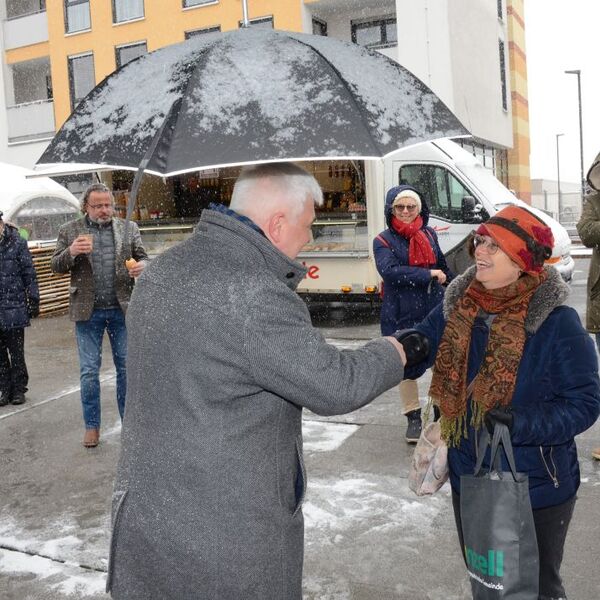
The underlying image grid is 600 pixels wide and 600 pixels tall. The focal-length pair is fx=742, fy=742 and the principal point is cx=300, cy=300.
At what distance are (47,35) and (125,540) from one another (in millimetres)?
24637

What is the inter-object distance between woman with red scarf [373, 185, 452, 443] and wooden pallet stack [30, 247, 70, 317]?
358 inches

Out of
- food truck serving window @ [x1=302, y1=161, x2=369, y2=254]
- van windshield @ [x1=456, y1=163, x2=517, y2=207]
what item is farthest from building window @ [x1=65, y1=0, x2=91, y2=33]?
van windshield @ [x1=456, y1=163, x2=517, y2=207]

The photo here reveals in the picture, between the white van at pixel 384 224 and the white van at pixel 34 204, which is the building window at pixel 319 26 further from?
the white van at pixel 384 224

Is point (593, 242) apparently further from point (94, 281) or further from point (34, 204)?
point (34, 204)

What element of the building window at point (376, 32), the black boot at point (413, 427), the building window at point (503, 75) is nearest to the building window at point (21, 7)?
the building window at point (376, 32)

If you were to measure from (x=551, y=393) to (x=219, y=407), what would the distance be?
1162 mm

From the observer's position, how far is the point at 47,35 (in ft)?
77.2

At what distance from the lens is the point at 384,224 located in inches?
418

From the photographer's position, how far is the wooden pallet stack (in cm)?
1287

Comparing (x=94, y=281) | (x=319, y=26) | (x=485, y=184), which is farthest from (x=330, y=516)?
(x=319, y=26)

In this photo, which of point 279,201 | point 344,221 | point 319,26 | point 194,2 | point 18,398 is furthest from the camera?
point 194,2

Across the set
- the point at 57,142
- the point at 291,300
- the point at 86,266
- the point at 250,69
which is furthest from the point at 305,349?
A: the point at 86,266

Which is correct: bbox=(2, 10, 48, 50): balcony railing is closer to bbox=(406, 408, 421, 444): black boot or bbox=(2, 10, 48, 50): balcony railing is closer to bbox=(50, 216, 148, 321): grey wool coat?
bbox=(50, 216, 148, 321): grey wool coat

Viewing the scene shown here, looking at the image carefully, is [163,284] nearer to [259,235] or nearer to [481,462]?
[259,235]
